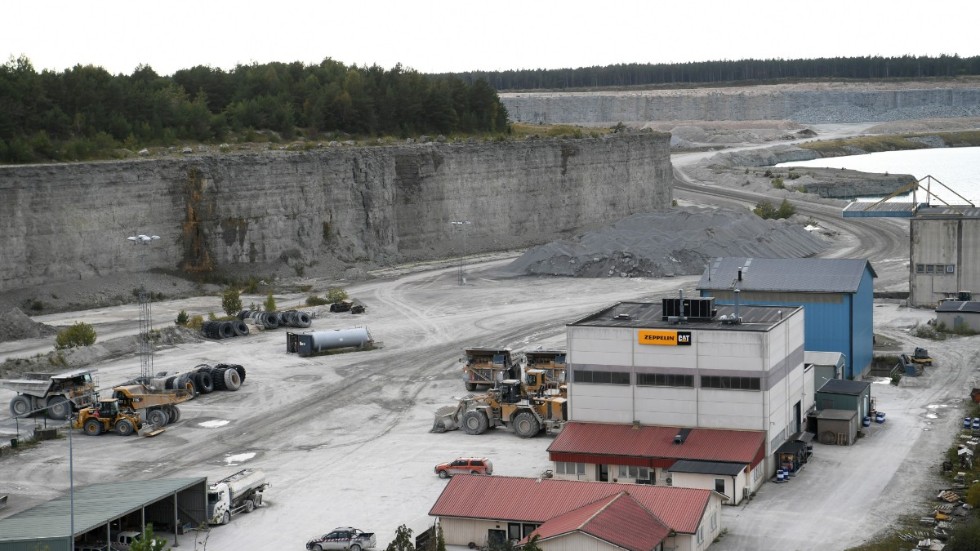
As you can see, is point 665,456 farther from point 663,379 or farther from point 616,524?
point 616,524

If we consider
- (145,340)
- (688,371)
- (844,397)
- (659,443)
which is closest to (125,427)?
(145,340)

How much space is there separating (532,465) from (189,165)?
4339 centimetres

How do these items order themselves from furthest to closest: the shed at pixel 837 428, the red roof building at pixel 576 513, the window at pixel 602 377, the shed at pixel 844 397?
the shed at pixel 844 397
the shed at pixel 837 428
the window at pixel 602 377
the red roof building at pixel 576 513

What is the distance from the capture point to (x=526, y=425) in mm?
44094

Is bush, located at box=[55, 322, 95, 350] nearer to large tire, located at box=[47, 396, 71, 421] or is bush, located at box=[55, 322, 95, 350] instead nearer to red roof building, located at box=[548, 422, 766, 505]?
large tire, located at box=[47, 396, 71, 421]

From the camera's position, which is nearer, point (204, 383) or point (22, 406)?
point (22, 406)

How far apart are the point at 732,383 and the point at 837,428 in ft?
18.8

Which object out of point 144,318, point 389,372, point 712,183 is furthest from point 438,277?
point 712,183

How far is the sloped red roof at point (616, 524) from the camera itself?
30531 mm

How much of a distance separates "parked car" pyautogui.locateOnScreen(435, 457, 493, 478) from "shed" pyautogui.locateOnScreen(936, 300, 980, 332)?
98.7ft

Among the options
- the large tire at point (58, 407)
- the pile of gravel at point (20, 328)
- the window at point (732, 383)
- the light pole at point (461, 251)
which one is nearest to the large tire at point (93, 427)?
the large tire at point (58, 407)

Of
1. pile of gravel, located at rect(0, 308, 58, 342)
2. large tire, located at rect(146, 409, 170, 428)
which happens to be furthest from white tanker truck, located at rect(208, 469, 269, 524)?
pile of gravel, located at rect(0, 308, 58, 342)

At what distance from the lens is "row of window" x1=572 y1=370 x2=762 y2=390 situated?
38.5 metres

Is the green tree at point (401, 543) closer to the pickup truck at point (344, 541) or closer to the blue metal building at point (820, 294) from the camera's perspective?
the pickup truck at point (344, 541)
